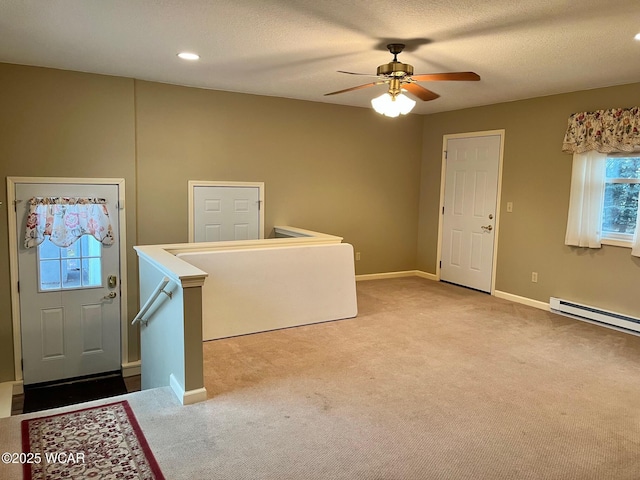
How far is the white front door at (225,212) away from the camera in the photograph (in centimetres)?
536

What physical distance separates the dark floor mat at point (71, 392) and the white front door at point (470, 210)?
14.4 feet

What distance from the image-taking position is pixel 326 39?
3285mm

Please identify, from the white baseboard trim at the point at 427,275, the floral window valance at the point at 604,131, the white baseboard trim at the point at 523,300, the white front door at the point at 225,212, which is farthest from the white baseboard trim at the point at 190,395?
the white baseboard trim at the point at 427,275

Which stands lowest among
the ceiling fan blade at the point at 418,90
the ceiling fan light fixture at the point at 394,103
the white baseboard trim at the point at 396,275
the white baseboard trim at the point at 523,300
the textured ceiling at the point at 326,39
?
the white baseboard trim at the point at 523,300

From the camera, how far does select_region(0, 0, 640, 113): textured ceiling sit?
271 cm

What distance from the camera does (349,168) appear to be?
634 centimetres

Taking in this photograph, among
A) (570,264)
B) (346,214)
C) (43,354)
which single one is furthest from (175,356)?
(570,264)

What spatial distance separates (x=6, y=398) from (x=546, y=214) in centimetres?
580

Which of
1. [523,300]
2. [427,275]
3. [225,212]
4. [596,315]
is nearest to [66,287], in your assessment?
[225,212]

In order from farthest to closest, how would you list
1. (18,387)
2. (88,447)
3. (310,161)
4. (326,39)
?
(310,161) → (18,387) → (326,39) → (88,447)

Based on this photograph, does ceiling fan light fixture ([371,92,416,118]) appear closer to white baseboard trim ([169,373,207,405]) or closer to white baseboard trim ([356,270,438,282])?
white baseboard trim ([169,373,207,405])

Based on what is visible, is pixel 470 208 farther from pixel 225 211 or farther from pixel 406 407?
pixel 406 407

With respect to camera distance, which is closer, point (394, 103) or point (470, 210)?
point (394, 103)

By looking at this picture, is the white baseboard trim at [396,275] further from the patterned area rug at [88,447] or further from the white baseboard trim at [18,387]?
the patterned area rug at [88,447]
